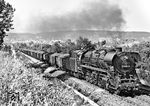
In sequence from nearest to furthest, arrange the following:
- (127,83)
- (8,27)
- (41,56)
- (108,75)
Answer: (127,83) < (108,75) < (8,27) < (41,56)

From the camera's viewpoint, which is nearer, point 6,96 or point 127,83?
point 6,96

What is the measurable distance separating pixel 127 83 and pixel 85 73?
24.6 feet

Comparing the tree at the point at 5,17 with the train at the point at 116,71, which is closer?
the train at the point at 116,71

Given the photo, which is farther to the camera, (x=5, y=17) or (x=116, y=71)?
(x=5, y=17)

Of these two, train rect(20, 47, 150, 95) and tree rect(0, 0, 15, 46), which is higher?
tree rect(0, 0, 15, 46)

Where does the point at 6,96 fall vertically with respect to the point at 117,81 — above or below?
above

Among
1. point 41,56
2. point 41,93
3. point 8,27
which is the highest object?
point 8,27

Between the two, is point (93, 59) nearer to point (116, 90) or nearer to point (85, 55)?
point (85, 55)

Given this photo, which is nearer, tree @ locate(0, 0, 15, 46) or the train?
the train

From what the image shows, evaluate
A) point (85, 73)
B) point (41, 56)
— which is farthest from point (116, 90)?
point (41, 56)

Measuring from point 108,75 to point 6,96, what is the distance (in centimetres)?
1188

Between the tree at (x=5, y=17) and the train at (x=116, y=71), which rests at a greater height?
the tree at (x=5, y=17)

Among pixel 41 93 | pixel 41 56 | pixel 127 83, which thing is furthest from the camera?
pixel 41 56

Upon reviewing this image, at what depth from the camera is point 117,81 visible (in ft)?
50.8
